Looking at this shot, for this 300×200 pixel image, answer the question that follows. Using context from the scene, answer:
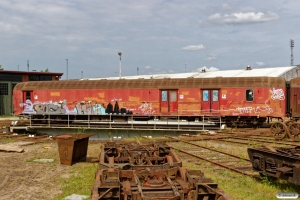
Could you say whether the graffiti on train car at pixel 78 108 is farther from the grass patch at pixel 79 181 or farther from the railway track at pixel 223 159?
the grass patch at pixel 79 181

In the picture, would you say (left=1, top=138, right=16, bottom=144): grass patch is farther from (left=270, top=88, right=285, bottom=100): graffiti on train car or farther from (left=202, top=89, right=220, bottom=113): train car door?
(left=270, top=88, right=285, bottom=100): graffiti on train car

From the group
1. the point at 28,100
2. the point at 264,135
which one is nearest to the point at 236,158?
the point at 264,135

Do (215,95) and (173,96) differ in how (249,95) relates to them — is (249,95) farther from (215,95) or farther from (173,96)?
(173,96)

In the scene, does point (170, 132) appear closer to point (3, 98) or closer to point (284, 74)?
point (284, 74)

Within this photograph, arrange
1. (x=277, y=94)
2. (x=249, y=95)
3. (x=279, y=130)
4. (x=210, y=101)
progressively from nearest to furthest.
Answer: (x=279, y=130) → (x=277, y=94) → (x=249, y=95) → (x=210, y=101)

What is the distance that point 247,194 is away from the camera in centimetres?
820

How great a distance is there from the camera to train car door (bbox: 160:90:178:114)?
27.0 meters

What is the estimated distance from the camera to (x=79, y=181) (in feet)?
32.7

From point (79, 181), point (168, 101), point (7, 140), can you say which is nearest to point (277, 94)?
point (168, 101)

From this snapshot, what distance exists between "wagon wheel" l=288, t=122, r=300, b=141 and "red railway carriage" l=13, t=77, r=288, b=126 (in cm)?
662

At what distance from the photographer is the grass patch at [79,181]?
8.84 metres

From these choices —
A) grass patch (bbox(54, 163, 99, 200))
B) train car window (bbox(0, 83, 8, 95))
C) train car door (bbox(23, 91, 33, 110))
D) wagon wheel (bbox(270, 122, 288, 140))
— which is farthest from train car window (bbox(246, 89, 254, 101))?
train car window (bbox(0, 83, 8, 95))

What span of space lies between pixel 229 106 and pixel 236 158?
41.7 feet

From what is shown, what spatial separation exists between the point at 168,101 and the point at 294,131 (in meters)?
11.1
